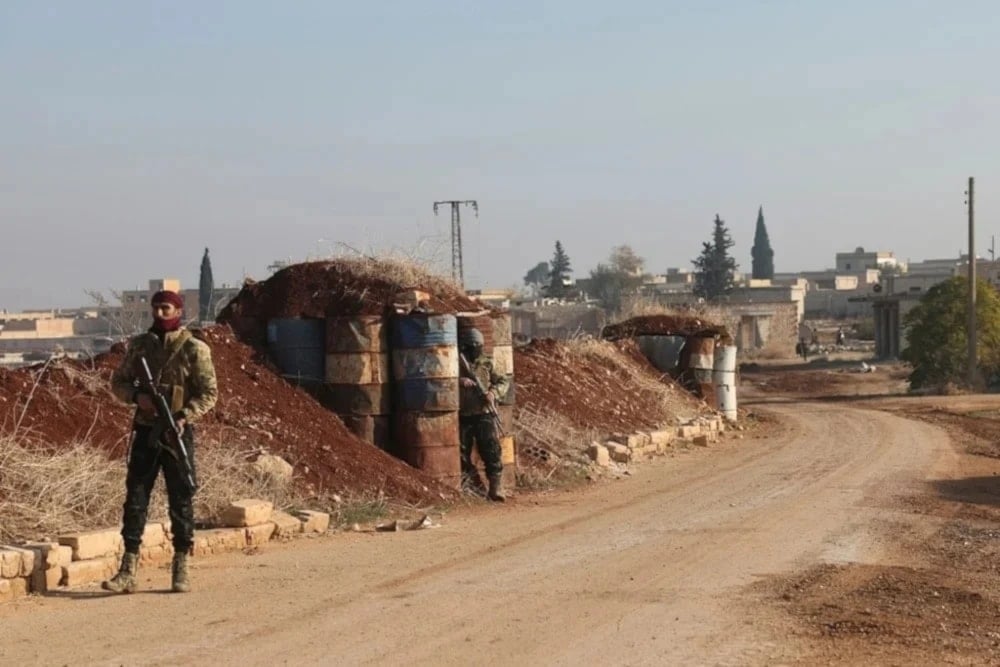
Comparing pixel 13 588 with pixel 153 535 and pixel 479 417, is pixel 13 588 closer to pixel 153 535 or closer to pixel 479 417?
pixel 153 535

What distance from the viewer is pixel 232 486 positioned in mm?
13531

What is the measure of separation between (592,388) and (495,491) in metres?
11.6

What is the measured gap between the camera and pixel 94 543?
1059 centimetres

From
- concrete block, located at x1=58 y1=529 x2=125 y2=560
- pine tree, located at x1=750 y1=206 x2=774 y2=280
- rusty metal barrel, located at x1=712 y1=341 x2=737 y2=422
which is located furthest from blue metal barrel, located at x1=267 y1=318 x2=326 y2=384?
pine tree, located at x1=750 y1=206 x2=774 y2=280

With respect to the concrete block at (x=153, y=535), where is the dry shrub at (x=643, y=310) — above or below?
above

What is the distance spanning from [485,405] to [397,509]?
7.87ft

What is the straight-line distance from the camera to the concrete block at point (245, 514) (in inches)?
492

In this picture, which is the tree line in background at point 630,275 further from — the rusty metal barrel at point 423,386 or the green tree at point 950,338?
the rusty metal barrel at point 423,386

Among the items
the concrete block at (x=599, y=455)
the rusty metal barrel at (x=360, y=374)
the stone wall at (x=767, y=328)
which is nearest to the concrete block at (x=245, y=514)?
the rusty metal barrel at (x=360, y=374)

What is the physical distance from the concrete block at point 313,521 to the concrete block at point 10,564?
363cm

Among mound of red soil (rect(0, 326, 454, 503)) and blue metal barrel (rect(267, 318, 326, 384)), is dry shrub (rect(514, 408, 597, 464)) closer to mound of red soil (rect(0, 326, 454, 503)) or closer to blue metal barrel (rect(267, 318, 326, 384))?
blue metal barrel (rect(267, 318, 326, 384))

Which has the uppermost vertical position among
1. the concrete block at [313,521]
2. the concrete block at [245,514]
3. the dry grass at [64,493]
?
the dry grass at [64,493]

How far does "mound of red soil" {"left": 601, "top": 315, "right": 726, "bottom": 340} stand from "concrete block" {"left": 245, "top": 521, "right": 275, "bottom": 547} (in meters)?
23.6

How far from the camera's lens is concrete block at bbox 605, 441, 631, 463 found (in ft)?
73.0
